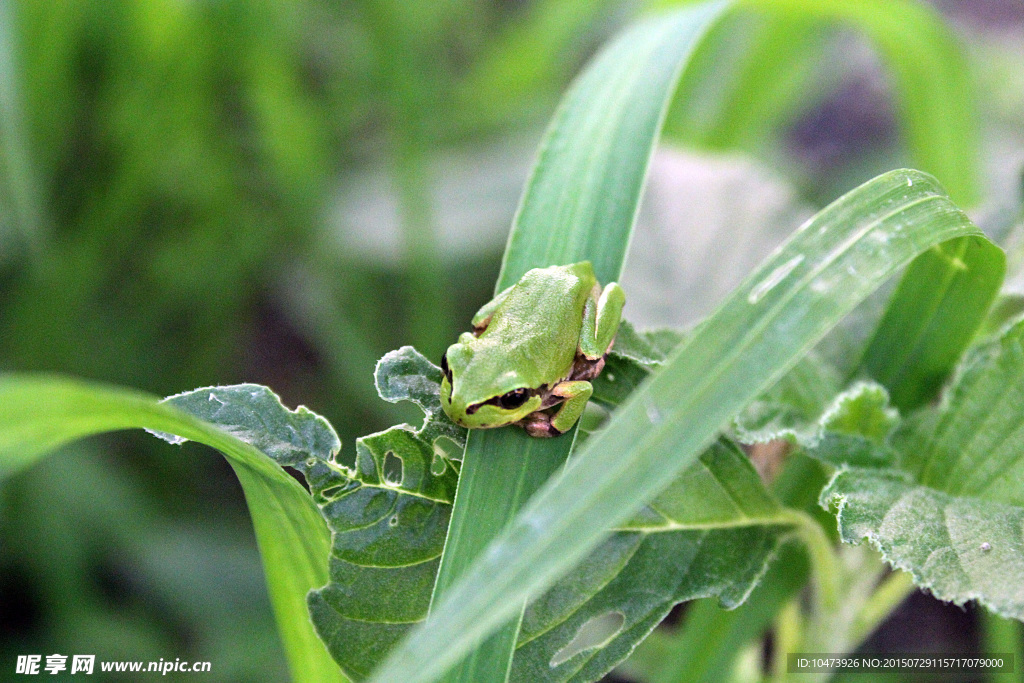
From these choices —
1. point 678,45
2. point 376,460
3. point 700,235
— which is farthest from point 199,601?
point 678,45

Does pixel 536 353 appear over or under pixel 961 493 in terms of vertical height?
over

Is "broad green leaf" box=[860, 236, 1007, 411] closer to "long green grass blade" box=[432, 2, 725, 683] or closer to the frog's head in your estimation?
"long green grass blade" box=[432, 2, 725, 683]

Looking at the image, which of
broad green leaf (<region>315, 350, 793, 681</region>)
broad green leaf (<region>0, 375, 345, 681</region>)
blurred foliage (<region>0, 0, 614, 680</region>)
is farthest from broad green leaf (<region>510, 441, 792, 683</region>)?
blurred foliage (<region>0, 0, 614, 680</region>)

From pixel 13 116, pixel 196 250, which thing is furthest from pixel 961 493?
pixel 196 250

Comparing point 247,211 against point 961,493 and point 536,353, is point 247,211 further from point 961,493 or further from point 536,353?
point 961,493

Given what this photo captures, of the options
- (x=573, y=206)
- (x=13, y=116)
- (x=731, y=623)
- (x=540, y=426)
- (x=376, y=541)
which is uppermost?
(x=13, y=116)
